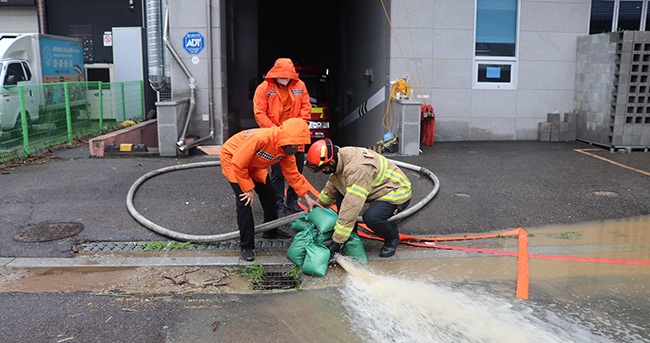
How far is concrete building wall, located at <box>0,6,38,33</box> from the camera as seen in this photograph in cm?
2084

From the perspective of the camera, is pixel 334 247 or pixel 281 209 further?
pixel 281 209

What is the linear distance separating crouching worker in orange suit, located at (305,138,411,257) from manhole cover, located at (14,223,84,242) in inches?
113

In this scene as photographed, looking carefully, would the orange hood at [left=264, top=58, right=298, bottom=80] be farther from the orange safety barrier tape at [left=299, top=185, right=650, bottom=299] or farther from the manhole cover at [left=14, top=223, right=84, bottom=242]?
the manhole cover at [left=14, top=223, right=84, bottom=242]

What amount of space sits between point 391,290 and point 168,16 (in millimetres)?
8804

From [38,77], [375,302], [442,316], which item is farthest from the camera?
[38,77]

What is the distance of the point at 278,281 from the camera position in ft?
17.7

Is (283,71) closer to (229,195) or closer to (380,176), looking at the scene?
(229,195)

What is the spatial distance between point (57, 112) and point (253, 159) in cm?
849

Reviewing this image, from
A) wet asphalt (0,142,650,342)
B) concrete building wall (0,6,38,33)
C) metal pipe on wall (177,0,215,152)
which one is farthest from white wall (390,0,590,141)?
concrete building wall (0,6,38,33)

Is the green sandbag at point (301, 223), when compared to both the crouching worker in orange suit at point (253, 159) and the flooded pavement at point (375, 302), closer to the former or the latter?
the crouching worker in orange suit at point (253, 159)

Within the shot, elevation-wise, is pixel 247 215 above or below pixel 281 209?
above

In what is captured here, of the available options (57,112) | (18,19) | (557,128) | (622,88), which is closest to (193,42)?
(57,112)

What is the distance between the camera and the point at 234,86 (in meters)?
16.1

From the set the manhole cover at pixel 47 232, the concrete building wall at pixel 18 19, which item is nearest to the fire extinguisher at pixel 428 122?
the manhole cover at pixel 47 232
